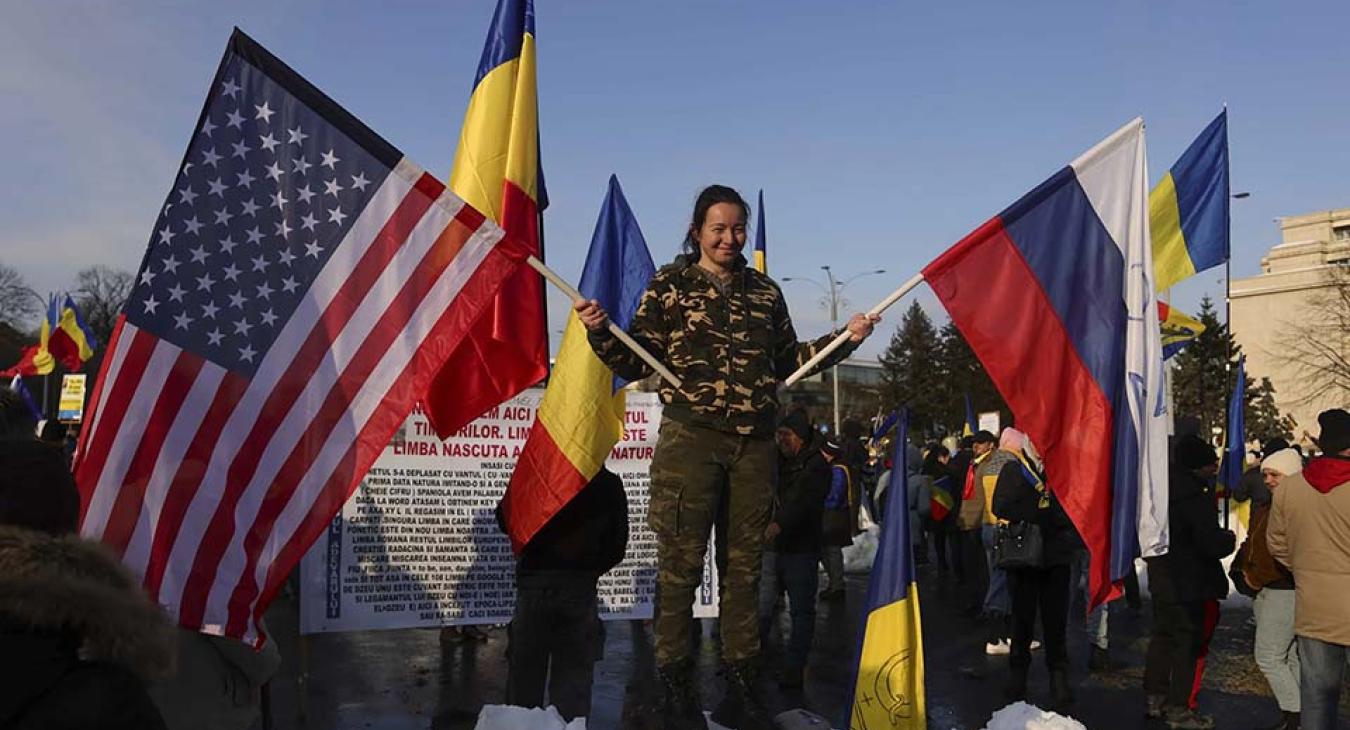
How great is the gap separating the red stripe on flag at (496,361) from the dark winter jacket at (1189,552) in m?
4.25

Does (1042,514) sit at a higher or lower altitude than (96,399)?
lower

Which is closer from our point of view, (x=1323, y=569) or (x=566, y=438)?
(x=566, y=438)

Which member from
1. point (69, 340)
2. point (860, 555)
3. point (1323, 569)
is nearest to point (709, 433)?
point (1323, 569)

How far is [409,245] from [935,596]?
38.6ft

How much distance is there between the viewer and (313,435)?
4352 millimetres

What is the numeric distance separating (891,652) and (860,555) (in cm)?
1184

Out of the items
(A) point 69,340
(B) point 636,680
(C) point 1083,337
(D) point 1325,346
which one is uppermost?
(D) point 1325,346

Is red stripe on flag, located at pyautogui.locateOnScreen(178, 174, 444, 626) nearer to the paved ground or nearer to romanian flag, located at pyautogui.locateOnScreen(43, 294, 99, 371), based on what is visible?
the paved ground

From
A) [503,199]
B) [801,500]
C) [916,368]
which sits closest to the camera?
[503,199]

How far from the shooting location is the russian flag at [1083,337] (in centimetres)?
524

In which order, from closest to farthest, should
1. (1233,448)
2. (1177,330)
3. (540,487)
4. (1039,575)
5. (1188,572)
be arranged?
(540,487) < (1188,572) < (1039,575) < (1177,330) < (1233,448)

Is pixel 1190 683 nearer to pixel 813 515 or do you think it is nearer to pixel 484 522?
pixel 813 515

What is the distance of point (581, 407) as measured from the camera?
5.88 m

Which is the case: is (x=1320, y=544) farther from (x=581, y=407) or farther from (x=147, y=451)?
(x=147, y=451)
